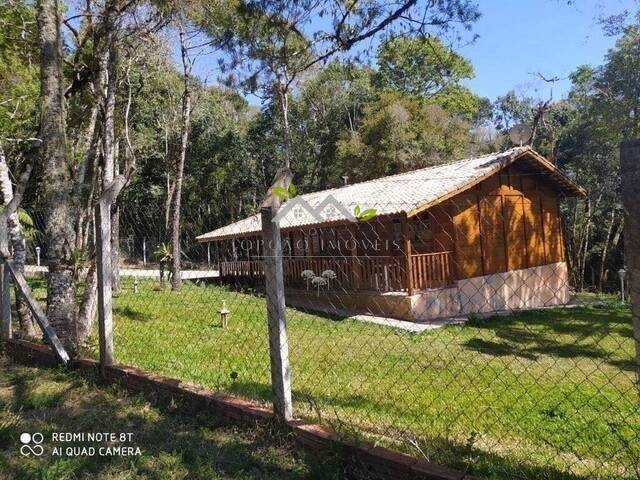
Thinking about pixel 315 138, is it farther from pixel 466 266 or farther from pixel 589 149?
pixel 466 266

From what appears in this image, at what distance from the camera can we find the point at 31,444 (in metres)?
3.28

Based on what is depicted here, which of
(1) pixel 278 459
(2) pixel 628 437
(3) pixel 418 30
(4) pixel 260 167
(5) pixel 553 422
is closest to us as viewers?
(1) pixel 278 459

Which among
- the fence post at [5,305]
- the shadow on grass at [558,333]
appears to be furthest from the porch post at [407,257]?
the fence post at [5,305]

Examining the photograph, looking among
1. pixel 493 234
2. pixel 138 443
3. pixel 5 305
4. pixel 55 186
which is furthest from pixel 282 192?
pixel 493 234

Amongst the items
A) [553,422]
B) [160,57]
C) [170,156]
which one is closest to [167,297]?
[160,57]

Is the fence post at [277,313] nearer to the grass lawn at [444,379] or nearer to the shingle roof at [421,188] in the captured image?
the grass lawn at [444,379]

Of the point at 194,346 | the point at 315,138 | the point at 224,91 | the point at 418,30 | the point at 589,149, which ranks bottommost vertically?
the point at 194,346

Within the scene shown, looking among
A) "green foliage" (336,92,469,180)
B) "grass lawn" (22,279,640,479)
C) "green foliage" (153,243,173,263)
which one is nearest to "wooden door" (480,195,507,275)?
"grass lawn" (22,279,640,479)

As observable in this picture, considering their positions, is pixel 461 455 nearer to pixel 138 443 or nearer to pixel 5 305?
pixel 138 443

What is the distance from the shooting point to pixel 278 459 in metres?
3.02

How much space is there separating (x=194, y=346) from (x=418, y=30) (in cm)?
547

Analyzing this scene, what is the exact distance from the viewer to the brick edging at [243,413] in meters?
2.58

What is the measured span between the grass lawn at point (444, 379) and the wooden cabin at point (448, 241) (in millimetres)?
1684

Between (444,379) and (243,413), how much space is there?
4415 mm
